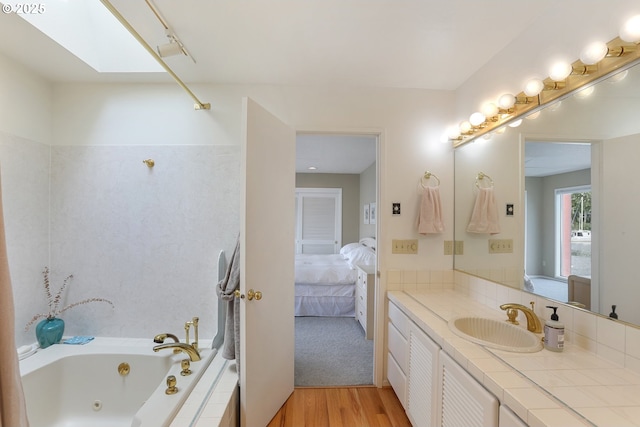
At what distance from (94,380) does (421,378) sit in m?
2.10

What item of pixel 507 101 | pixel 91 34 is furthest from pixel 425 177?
pixel 91 34

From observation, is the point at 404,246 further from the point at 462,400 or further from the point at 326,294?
the point at 326,294

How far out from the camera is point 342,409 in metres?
1.80

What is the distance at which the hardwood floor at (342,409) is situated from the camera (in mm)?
1684

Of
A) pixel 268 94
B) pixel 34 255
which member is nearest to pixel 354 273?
→ pixel 268 94

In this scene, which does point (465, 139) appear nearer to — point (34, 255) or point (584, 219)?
point (584, 219)

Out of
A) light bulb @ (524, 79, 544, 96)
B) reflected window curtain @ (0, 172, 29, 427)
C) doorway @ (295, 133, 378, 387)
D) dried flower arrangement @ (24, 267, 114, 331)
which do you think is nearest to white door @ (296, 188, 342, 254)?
doorway @ (295, 133, 378, 387)

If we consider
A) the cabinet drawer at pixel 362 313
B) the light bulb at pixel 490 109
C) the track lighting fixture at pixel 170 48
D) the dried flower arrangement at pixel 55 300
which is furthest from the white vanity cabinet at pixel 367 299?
the track lighting fixture at pixel 170 48

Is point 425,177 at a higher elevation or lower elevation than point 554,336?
higher

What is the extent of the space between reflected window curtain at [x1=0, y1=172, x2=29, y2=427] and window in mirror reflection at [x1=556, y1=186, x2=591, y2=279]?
1.98 meters

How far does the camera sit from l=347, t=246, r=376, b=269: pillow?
3.60 meters

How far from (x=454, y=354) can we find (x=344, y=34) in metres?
1.75

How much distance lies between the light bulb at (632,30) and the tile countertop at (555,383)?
1.20m

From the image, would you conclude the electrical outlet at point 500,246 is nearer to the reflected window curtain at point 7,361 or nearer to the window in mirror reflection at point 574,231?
the window in mirror reflection at point 574,231
